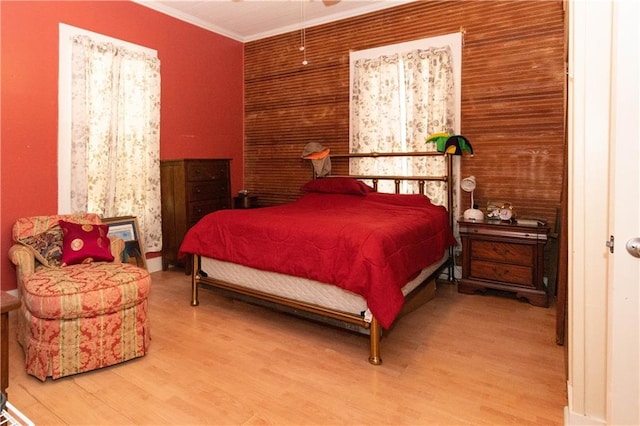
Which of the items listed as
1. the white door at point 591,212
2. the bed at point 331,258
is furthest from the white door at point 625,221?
the bed at point 331,258

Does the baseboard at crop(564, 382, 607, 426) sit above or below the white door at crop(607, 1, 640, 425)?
below

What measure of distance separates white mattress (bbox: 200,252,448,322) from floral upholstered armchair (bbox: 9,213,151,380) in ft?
2.45

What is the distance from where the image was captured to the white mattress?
244cm

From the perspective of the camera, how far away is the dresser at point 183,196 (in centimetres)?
421

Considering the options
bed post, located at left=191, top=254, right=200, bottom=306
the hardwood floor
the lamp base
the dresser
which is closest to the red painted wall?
the dresser

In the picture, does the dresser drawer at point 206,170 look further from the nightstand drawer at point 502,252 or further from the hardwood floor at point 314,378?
the nightstand drawer at point 502,252

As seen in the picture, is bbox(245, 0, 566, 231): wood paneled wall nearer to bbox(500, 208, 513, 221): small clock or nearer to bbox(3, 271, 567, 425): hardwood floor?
bbox(500, 208, 513, 221): small clock

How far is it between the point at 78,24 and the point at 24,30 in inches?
18.7

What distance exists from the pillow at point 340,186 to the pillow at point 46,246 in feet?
7.82

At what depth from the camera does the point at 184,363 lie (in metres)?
2.32

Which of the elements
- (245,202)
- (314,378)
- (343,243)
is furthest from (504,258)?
(245,202)

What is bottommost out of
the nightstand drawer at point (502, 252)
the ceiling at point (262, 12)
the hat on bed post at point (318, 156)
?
A: the nightstand drawer at point (502, 252)

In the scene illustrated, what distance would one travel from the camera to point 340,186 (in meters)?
4.09

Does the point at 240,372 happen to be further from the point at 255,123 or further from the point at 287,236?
the point at 255,123
